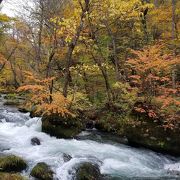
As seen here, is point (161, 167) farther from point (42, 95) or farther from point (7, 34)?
A: point (7, 34)

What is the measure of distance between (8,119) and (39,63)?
7.44 metres

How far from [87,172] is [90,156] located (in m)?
1.85

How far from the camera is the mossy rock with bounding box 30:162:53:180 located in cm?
762

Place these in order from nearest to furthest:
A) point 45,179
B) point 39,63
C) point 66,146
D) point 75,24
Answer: point 45,179
point 66,146
point 75,24
point 39,63

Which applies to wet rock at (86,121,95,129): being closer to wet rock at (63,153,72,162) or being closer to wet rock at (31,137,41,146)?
wet rock at (31,137,41,146)

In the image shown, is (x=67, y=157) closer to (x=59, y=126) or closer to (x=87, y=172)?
(x=87, y=172)

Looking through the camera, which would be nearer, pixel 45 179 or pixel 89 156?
pixel 45 179

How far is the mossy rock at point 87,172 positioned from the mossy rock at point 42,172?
707 millimetres

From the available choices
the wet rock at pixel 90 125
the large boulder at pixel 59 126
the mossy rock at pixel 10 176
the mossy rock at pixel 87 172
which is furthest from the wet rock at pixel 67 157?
the wet rock at pixel 90 125

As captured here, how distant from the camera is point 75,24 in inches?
526

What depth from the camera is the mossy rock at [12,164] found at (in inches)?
314

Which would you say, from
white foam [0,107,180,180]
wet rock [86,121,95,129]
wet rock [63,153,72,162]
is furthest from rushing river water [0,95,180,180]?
wet rock [86,121,95,129]

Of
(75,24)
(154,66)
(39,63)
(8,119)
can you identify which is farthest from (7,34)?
(154,66)

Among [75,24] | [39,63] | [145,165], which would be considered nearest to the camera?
[145,165]
